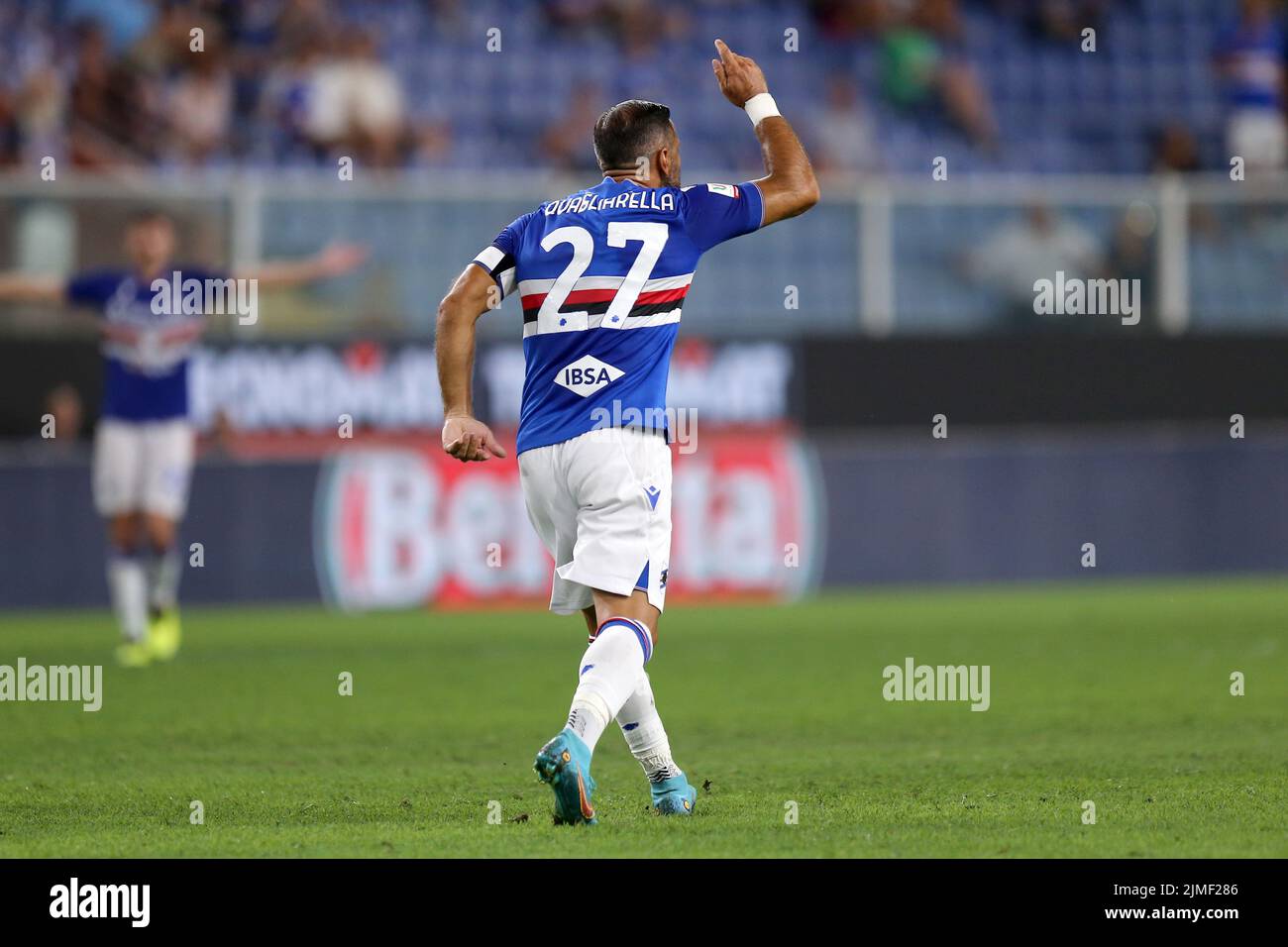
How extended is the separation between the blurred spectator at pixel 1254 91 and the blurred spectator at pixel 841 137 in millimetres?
3469

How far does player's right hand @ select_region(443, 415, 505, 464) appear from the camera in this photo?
244 inches

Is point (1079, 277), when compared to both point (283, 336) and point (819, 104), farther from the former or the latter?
point (283, 336)

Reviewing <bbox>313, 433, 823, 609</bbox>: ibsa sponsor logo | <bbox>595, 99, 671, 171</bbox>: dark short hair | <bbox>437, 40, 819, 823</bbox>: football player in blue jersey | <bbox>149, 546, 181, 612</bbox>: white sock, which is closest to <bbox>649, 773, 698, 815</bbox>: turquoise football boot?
<bbox>437, 40, 819, 823</bbox>: football player in blue jersey

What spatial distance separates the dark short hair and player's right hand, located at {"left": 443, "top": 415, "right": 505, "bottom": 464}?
0.97 metres

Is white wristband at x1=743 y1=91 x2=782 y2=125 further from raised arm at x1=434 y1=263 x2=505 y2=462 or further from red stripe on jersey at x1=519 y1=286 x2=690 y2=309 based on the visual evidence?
raised arm at x1=434 y1=263 x2=505 y2=462

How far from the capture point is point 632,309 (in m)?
6.46

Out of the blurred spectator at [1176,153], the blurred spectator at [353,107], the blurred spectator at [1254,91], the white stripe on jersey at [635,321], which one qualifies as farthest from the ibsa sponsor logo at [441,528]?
the white stripe on jersey at [635,321]


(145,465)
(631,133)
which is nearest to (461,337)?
(631,133)

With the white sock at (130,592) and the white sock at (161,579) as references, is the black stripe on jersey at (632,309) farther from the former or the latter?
the white sock at (130,592)

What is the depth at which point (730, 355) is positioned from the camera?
1709 cm

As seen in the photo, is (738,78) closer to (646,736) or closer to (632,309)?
(632,309)

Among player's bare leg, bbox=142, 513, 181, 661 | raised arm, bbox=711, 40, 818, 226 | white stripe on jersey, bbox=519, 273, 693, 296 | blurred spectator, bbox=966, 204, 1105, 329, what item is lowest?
player's bare leg, bbox=142, 513, 181, 661
